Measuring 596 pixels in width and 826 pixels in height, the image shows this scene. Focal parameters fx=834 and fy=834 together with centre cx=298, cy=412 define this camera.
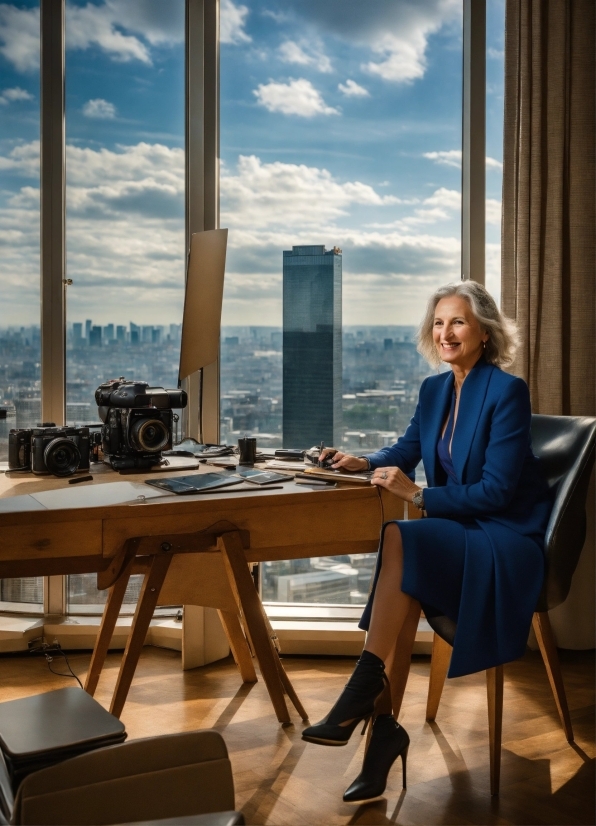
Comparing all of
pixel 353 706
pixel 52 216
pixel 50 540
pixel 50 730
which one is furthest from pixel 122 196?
pixel 50 730

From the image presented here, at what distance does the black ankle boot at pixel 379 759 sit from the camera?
2.05m

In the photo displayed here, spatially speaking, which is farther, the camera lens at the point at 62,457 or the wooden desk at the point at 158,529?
the camera lens at the point at 62,457

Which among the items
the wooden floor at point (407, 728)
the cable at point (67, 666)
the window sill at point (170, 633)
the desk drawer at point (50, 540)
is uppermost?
the desk drawer at point (50, 540)

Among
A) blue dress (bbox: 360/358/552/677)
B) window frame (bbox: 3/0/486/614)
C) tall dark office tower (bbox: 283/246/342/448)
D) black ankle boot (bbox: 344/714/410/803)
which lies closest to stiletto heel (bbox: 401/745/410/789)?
black ankle boot (bbox: 344/714/410/803)

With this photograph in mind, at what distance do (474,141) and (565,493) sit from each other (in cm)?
153

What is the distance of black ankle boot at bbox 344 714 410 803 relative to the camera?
6.72ft

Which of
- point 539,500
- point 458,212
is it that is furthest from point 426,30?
point 539,500

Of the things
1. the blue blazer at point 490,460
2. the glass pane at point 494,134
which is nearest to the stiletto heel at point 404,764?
the blue blazer at point 490,460

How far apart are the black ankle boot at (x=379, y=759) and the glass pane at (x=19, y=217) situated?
1.82 metres

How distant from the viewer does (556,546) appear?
7.45 ft

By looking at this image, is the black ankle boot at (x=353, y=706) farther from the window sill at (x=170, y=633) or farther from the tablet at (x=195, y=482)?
the window sill at (x=170, y=633)

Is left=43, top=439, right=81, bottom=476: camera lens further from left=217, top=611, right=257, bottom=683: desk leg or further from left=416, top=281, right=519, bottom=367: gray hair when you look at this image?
left=416, top=281, right=519, bottom=367: gray hair

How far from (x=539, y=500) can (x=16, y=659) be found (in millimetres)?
1993

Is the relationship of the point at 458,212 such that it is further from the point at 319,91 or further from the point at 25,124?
the point at 25,124
